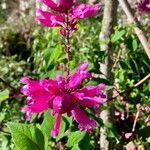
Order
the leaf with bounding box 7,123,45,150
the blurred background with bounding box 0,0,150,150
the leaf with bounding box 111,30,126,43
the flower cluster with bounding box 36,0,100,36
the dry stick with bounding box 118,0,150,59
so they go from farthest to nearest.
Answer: the leaf with bounding box 111,30,126,43 < the blurred background with bounding box 0,0,150,150 < the dry stick with bounding box 118,0,150,59 < the flower cluster with bounding box 36,0,100,36 < the leaf with bounding box 7,123,45,150

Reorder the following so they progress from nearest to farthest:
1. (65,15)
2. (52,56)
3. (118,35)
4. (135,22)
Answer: (65,15)
(52,56)
(135,22)
(118,35)

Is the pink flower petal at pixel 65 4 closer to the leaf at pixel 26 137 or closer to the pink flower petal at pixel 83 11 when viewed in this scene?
the pink flower petal at pixel 83 11

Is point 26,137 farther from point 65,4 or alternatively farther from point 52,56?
point 52,56

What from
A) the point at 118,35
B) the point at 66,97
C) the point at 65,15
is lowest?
the point at 66,97

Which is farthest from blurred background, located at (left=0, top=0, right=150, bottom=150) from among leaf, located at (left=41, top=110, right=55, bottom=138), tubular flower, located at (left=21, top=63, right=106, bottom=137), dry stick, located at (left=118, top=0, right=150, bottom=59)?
tubular flower, located at (left=21, top=63, right=106, bottom=137)

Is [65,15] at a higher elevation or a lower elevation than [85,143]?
higher

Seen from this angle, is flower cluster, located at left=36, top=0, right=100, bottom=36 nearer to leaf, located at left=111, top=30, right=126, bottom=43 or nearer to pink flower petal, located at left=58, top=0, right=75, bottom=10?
pink flower petal, located at left=58, top=0, right=75, bottom=10

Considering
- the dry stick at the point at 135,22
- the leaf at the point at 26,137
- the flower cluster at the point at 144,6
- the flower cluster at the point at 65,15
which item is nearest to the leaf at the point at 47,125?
the leaf at the point at 26,137

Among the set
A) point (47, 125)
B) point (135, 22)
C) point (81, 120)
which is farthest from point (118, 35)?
point (81, 120)

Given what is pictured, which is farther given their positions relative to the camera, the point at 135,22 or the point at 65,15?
the point at 135,22
